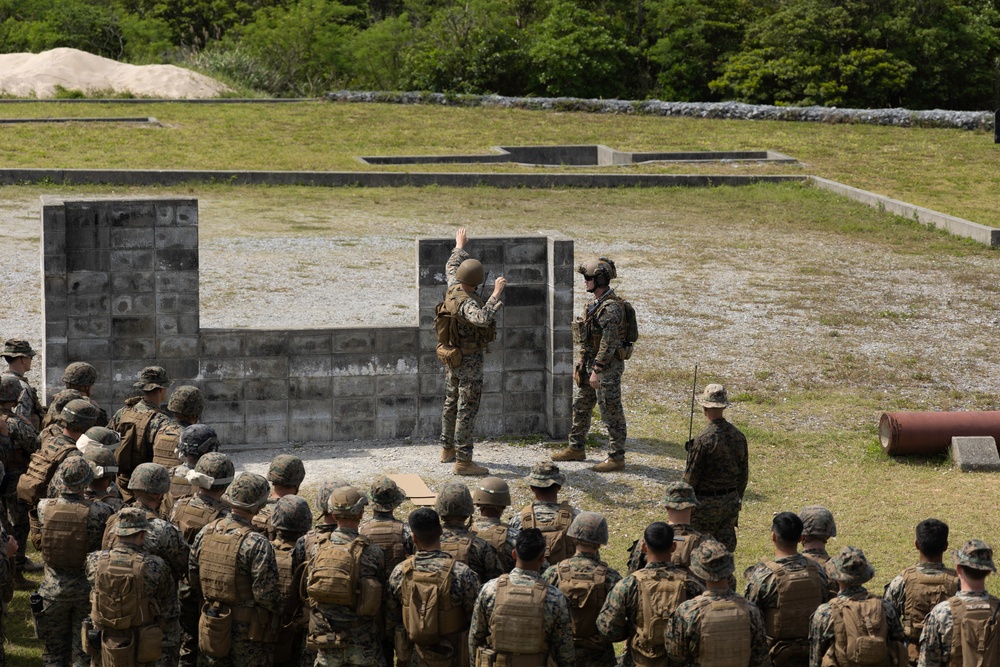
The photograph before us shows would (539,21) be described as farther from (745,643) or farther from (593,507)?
(745,643)

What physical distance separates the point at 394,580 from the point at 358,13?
A: 53160mm

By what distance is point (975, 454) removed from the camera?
11.9 m

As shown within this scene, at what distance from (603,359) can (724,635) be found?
5496 millimetres

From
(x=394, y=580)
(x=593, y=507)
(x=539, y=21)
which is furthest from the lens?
(x=539, y=21)

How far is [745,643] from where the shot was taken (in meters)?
6.24

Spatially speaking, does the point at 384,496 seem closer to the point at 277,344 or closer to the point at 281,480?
the point at 281,480

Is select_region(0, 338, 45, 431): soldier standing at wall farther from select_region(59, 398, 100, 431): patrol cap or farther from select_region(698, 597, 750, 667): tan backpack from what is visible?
select_region(698, 597, 750, 667): tan backpack

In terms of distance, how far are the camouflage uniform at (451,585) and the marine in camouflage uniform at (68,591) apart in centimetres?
179

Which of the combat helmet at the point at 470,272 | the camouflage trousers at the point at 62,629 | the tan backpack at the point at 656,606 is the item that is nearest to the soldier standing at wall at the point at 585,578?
the tan backpack at the point at 656,606

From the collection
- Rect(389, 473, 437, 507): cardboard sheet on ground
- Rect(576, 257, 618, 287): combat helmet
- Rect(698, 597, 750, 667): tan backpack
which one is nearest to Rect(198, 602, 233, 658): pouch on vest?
Rect(698, 597, 750, 667): tan backpack

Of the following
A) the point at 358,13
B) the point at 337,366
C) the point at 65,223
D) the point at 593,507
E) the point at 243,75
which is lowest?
the point at 593,507

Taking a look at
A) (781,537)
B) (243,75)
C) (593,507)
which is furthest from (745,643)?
(243,75)

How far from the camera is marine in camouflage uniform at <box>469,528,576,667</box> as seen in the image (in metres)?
6.27

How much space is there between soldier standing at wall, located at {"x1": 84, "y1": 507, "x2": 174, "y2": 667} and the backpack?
3.93 metres
